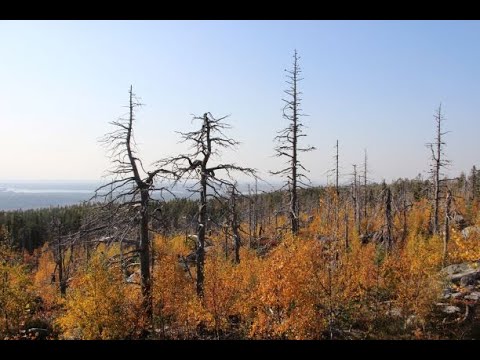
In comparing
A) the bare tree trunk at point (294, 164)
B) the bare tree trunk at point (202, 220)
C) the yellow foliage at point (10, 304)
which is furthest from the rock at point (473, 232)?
the yellow foliage at point (10, 304)

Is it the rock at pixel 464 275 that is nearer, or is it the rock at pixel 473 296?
the rock at pixel 473 296

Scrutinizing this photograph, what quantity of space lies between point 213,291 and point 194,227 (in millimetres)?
3078

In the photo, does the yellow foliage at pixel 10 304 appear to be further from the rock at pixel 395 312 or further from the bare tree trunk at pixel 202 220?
the rock at pixel 395 312

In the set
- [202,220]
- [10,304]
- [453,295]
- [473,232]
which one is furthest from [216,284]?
[473,232]

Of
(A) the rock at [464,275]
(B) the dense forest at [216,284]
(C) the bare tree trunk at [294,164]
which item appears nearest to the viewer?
(B) the dense forest at [216,284]

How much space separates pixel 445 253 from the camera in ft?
106

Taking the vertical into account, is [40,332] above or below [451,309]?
below

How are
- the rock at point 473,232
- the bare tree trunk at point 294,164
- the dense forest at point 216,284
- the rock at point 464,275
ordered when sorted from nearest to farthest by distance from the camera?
the dense forest at point 216,284
the bare tree trunk at point 294,164
the rock at point 464,275
the rock at point 473,232

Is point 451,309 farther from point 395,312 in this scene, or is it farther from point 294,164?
point 294,164

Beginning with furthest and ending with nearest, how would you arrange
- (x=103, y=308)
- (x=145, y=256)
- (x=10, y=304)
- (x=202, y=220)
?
(x=10, y=304) < (x=202, y=220) < (x=145, y=256) < (x=103, y=308)

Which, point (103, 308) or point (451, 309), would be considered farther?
point (451, 309)
